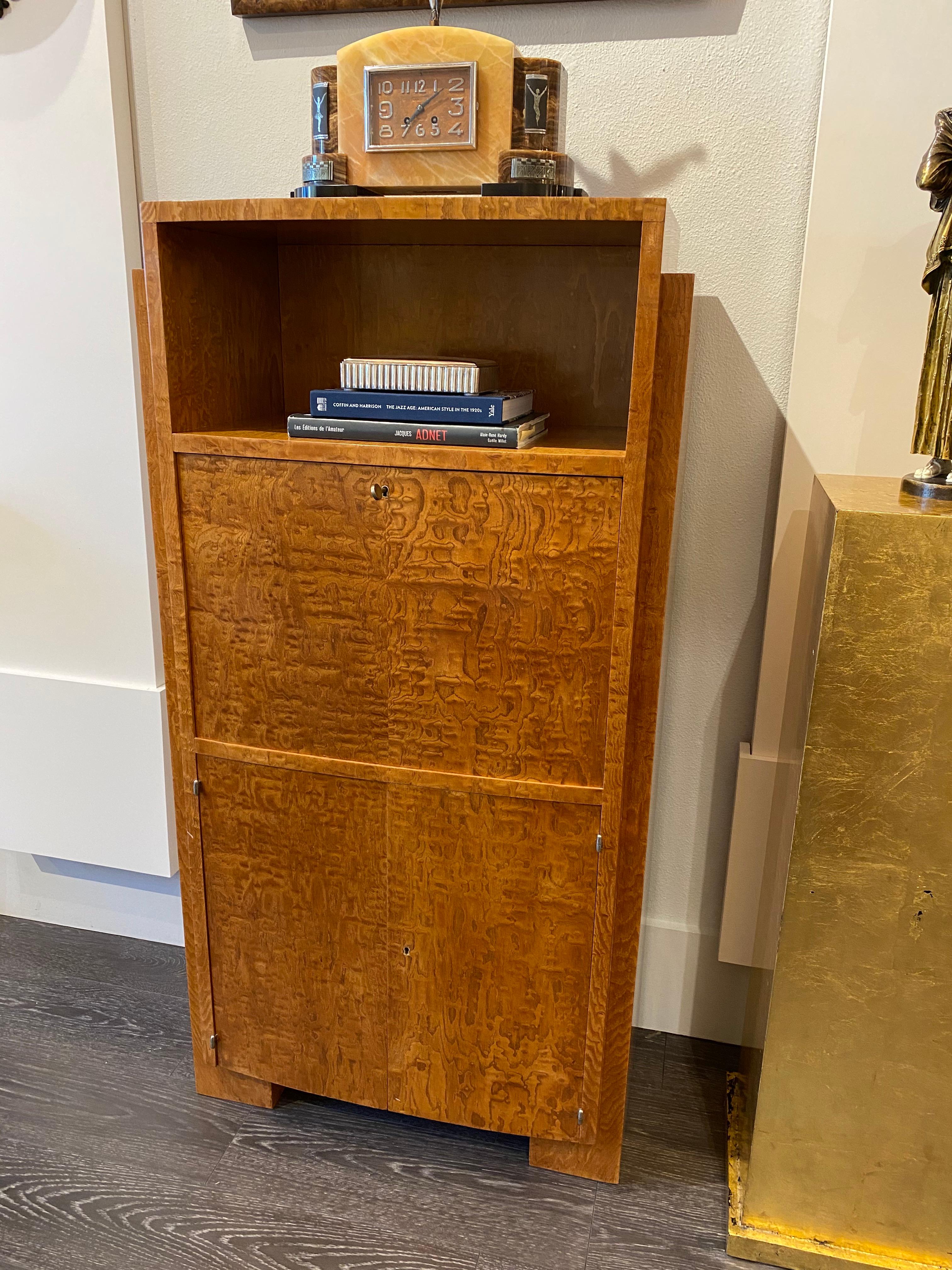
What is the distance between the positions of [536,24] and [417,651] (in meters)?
1.02

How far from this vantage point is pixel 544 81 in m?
1.25

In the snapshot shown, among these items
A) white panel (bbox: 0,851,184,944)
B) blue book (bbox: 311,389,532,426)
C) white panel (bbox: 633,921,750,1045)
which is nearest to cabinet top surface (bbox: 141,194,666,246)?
blue book (bbox: 311,389,532,426)

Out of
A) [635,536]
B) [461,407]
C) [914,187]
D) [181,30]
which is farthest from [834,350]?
[181,30]

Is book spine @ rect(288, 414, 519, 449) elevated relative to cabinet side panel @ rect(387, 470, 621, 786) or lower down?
elevated

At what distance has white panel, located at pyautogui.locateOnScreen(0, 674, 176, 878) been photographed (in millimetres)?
1934

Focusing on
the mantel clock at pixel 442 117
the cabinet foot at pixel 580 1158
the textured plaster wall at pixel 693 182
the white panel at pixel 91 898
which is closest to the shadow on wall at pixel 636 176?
the textured plaster wall at pixel 693 182

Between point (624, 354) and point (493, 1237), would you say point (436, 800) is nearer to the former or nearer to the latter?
point (493, 1237)

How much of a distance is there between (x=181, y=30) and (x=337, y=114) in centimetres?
56

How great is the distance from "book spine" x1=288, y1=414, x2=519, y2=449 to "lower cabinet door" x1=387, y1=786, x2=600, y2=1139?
513 mm

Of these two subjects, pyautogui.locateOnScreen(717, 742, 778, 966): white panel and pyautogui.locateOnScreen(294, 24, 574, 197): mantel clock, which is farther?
pyautogui.locateOnScreen(717, 742, 778, 966): white panel

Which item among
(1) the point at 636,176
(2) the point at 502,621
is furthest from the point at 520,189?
(2) the point at 502,621

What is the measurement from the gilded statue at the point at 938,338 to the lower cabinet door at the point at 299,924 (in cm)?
91

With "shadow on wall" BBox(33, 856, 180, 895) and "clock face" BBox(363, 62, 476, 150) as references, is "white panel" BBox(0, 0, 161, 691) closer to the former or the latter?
"shadow on wall" BBox(33, 856, 180, 895)

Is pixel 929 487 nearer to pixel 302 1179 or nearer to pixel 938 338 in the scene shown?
pixel 938 338
